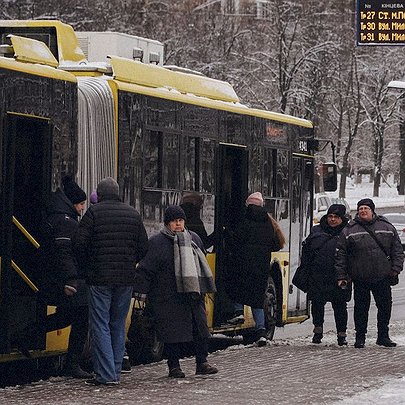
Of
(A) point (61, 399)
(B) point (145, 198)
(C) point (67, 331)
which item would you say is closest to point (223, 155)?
(B) point (145, 198)

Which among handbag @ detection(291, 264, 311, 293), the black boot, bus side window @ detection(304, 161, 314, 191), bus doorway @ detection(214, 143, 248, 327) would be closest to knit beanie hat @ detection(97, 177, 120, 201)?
bus doorway @ detection(214, 143, 248, 327)

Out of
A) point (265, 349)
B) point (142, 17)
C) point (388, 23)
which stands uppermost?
point (142, 17)

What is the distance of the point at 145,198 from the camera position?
563 inches

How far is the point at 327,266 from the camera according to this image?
54.8 ft

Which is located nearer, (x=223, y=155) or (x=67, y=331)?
(x=67, y=331)

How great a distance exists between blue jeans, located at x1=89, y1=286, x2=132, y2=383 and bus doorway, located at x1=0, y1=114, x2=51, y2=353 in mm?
469

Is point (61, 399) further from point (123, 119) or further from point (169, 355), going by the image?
point (123, 119)

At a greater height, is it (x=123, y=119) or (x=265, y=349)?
(x=123, y=119)

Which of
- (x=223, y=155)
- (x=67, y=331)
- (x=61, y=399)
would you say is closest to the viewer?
(x=61, y=399)

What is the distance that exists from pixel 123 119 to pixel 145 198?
0.88 metres

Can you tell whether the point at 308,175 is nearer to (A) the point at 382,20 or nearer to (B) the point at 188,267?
(A) the point at 382,20

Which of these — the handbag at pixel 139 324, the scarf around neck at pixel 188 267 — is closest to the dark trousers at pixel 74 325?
the scarf around neck at pixel 188 267

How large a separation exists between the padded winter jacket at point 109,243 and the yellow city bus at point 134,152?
1.52 ft

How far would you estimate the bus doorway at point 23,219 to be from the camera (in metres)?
11.9
